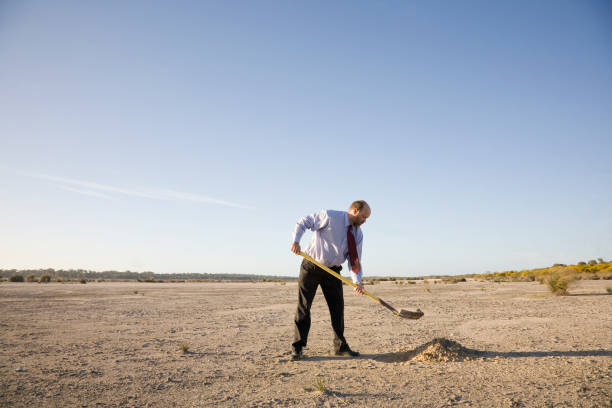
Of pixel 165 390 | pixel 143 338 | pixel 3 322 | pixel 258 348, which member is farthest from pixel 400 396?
pixel 3 322

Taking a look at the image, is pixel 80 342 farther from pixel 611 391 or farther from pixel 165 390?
pixel 611 391

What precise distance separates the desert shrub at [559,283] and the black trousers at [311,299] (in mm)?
14453

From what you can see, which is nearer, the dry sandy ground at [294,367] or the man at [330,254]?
the dry sandy ground at [294,367]

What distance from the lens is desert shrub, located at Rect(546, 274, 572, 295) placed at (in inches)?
621

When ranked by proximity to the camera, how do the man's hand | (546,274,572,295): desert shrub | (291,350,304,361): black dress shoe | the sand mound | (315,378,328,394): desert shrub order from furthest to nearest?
1. (546,274,572,295): desert shrub
2. the man's hand
3. (291,350,304,361): black dress shoe
4. the sand mound
5. (315,378,328,394): desert shrub

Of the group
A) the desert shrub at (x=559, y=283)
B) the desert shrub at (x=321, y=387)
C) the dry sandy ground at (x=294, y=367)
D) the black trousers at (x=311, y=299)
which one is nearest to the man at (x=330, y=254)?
the black trousers at (x=311, y=299)

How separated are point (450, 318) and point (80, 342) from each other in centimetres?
842

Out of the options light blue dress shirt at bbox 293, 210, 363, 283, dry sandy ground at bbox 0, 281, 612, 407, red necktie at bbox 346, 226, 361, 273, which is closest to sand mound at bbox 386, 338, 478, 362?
dry sandy ground at bbox 0, 281, 612, 407

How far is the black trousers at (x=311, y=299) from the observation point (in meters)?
5.47

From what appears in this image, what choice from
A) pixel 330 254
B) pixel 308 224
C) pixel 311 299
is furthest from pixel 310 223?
pixel 311 299

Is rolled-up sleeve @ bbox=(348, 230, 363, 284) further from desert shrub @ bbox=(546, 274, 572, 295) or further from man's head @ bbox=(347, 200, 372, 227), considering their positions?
desert shrub @ bbox=(546, 274, 572, 295)

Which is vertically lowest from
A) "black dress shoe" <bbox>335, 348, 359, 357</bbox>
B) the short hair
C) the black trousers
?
"black dress shoe" <bbox>335, 348, 359, 357</bbox>

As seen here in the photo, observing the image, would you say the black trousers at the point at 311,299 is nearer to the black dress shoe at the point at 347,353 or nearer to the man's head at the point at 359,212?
the black dress shoe at the point at 347,353

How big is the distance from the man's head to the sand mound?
199 cm
